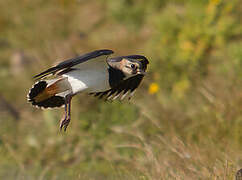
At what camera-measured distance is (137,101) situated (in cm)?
748

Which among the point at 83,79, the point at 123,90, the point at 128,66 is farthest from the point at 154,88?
the point at 83,79

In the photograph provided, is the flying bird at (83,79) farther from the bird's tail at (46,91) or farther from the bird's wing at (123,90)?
the bird's wing at (123,90)

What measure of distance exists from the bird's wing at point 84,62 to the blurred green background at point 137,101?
85 cm

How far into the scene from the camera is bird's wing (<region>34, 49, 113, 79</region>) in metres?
3.75

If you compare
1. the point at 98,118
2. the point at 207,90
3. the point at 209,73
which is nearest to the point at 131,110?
the point at 98,118

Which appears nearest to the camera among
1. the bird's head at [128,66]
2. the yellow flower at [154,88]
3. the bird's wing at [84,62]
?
the bird's wing at [84,62]

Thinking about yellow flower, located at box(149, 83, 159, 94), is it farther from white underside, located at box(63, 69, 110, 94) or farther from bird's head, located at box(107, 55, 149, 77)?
white underside, located at box(63, 69, 110, 94)

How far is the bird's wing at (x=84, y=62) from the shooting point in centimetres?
375

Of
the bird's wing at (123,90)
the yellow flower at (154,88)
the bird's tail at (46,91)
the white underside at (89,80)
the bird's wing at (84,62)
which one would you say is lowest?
the yellow flower at (154,88)

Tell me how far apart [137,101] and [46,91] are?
323cm

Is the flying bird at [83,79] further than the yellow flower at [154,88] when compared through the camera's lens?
No

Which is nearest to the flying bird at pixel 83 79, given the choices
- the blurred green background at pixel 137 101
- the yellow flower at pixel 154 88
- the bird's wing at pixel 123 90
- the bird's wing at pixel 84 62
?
the bird's wing at pixel 84 62

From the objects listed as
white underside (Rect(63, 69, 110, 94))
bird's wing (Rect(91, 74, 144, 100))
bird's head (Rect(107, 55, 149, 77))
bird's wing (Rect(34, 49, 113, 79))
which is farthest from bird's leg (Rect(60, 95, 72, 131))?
bird's wing (Rect(91, 74, 144, 100))

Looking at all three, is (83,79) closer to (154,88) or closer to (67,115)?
(67,115)
